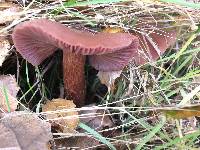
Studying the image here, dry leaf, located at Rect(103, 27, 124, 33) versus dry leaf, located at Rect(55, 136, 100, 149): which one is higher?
dry leaf, located at Rect(103, 27, 124, 33)

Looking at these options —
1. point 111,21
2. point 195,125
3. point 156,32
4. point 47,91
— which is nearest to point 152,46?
point 156,32

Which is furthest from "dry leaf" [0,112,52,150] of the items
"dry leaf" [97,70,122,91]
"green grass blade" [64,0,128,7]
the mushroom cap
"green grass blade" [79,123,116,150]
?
"green grass blade" [64,0,128,7]

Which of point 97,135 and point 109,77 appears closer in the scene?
point 97,135

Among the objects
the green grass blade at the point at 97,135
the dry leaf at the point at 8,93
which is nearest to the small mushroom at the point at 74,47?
the dry leaf at the point at 8,93

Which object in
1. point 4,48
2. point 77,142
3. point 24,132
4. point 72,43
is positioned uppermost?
point 72,43

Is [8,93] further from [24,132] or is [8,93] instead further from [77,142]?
[77,142]

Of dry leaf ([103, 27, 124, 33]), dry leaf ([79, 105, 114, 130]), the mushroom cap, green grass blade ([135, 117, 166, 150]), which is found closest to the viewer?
the mushroom cap

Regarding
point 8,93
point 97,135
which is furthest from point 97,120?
point 8,93

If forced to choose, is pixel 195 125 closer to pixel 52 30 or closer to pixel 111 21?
pixel 111 21

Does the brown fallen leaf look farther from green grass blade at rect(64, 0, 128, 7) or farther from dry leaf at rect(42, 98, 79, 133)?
green grass blade at rect(64, 0, 128, 7)
